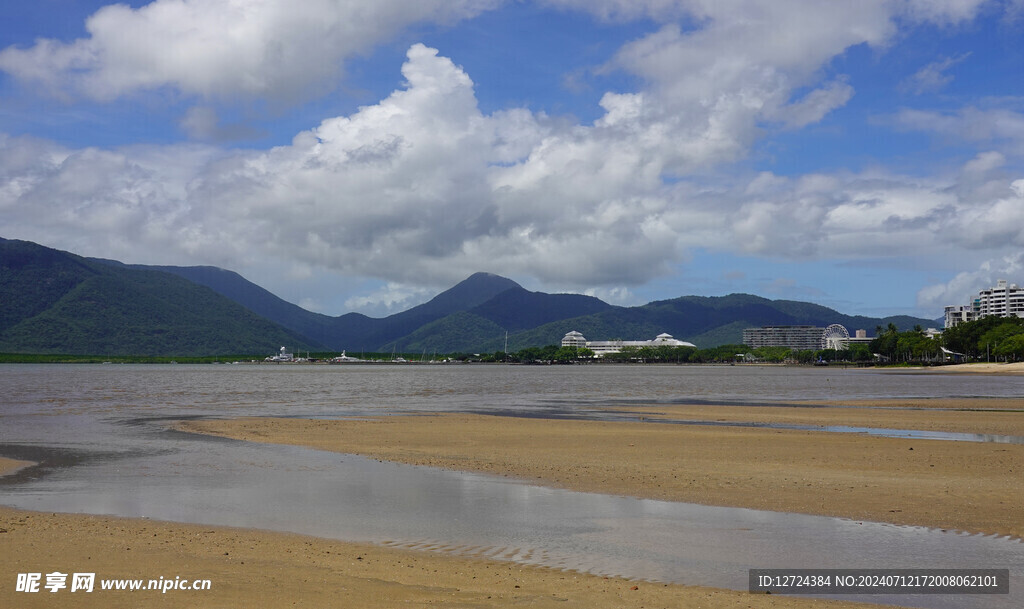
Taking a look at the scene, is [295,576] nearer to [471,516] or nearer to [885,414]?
[471,516]

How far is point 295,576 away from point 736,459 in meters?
15.9

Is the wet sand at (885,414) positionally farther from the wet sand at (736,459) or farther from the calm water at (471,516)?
the calm water at (471,516)

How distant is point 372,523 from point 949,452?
62.5 ft

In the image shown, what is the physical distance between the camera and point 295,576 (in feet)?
32.9

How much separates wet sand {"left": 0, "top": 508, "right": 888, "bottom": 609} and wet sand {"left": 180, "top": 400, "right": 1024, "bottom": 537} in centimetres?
682

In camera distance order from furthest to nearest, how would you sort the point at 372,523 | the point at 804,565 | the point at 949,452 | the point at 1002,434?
the point at 1002,434, the point at 949,452, the point at 372,523, the point at 804,565

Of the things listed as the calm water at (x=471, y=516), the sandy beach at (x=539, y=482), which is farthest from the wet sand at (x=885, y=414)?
the calm water at (x=471, y=516)

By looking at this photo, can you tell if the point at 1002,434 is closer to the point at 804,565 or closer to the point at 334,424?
the point at 804,565

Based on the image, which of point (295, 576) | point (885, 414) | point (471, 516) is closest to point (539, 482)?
point (471, 516)

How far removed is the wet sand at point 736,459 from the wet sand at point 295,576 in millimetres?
6823

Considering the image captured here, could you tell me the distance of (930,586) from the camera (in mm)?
10086

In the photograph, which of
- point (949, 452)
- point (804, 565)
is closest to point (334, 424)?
point (949, 452)

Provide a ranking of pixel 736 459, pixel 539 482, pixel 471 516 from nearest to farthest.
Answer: pixel 471 516 → pixel 539 482 → pixel 736 459

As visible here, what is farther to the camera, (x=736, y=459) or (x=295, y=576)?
(x=736, y=459)
